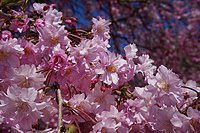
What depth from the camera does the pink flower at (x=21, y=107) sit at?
49.2 inches

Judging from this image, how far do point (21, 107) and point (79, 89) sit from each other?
0.27m

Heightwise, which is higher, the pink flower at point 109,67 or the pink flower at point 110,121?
the pink flower at point 109,67

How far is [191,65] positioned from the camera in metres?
7.92

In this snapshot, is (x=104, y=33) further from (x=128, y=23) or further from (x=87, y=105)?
(x=128, y=23)

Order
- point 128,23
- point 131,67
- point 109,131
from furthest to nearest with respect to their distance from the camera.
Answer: point 128,23 → point 131,67 → point 109,131

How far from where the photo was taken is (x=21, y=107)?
1.28 metres

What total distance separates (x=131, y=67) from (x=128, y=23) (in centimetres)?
556

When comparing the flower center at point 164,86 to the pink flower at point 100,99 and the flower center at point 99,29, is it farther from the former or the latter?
the flower center at point 99,29

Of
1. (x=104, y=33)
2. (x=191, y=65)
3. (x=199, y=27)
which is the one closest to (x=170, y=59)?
(x=191, y=65)

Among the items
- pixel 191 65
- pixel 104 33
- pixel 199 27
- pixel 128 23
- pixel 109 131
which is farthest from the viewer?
pixel 199 27

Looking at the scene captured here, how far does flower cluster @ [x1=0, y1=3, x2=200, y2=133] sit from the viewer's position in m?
1.29

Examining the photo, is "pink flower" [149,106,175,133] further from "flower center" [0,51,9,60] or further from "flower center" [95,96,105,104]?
"flower center" [0,51,9,60]

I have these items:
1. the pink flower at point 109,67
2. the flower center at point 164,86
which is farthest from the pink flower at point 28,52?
the flower center at point 164,86

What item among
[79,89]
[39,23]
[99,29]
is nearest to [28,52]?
[39,23]
